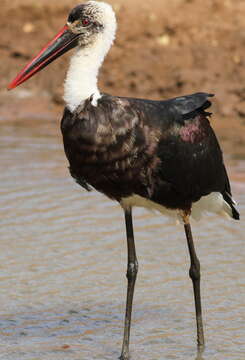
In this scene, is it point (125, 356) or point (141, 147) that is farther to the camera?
point (125, 356)

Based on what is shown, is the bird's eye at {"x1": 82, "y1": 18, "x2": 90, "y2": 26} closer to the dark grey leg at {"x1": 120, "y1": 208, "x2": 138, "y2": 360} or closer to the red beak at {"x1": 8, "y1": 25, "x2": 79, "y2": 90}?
the red beak at {"x1": 8, "y1": 25, "x2": 79, "y2": 90}

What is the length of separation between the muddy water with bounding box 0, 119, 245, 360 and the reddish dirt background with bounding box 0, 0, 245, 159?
3100 mm

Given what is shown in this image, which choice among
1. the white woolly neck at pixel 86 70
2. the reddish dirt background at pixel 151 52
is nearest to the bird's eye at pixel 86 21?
the white woolly neck at pixel 86 70

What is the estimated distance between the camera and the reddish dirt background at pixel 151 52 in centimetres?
1233

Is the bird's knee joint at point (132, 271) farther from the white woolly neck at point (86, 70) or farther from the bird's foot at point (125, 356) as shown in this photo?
the white woolly neck at point (86, 70)

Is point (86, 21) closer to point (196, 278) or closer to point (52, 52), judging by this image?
point (52, 52)

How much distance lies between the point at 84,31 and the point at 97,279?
215 centimetres

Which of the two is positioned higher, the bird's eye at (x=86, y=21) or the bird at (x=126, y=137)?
the bird's eye at (x=86, y=21)

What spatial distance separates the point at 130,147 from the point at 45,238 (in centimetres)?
267

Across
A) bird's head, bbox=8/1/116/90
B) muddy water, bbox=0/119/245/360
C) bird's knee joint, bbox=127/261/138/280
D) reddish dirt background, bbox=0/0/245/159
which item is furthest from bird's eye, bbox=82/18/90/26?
reddish dirt background, bbox=0/0/245/159

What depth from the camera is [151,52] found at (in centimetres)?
1299

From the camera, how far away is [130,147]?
5.43 meters

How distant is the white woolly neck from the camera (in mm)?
5438

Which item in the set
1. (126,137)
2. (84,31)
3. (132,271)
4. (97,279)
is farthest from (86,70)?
(97,279)
